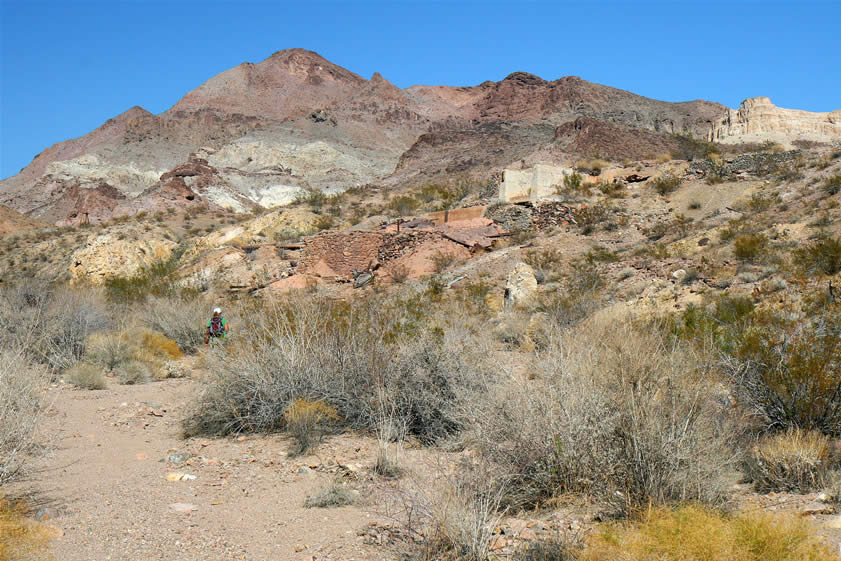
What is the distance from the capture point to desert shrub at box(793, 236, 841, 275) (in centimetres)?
1027

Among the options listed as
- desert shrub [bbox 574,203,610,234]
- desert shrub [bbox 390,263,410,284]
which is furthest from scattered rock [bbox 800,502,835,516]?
desert shrub [bbox 574,203,610,234]

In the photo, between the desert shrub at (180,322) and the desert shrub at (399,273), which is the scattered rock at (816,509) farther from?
the desert shrub at (399,273)

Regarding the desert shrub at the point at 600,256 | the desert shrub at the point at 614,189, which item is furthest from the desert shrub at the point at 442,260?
the desert shrub at the point at 614,189

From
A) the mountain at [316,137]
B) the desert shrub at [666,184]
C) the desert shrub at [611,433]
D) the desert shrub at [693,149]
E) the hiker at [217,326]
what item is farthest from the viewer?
the mountain at [316,137]

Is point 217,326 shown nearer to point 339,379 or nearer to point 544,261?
point 339,379

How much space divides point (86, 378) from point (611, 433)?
26.7ft

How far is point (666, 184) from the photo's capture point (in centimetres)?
2094

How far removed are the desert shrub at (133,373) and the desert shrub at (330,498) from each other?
6441 millimetres

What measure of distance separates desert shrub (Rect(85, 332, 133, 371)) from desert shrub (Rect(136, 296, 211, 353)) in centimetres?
190

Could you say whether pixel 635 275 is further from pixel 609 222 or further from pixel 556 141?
pixel 556 141

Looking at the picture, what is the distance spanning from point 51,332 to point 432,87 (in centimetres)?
9789

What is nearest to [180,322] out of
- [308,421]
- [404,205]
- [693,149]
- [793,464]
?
[308,421]

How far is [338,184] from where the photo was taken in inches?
2237

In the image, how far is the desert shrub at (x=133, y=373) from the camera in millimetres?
10086
